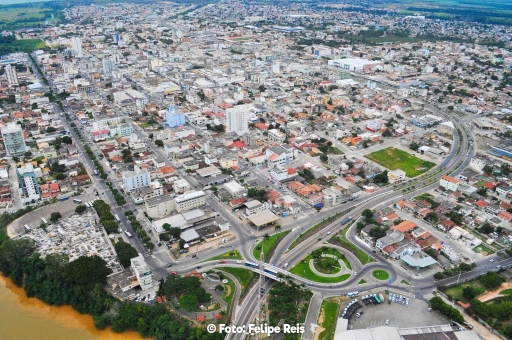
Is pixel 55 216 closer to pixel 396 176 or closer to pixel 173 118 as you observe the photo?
pixel 173 118

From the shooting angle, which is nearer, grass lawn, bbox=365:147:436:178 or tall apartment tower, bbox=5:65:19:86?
grass lawn, bbox=365:147:436:178

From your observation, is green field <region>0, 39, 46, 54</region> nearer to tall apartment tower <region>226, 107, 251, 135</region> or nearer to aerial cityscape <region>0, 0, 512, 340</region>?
aerial cityscape <region>0, 0, 512, 340</region>

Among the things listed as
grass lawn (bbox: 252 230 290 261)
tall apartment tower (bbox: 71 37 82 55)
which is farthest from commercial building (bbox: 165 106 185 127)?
tall apartment tower (bbox: 71 37 82 55)

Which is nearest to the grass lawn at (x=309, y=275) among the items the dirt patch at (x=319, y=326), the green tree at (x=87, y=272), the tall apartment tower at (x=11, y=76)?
the dirt patch at (x=319, y=326)

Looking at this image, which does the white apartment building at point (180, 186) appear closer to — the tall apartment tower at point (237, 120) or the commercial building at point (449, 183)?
the tall apartment tower at point (237, 120)

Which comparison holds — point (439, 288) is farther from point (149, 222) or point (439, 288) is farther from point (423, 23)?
point (423, 23)
